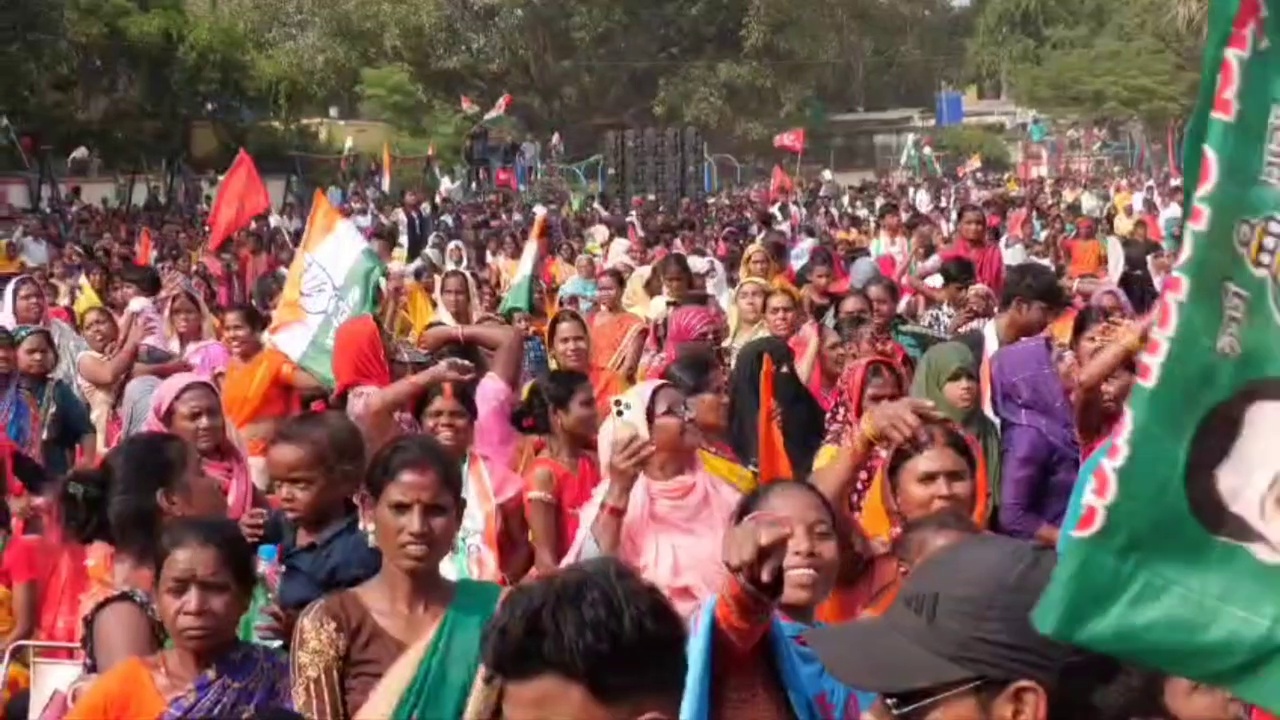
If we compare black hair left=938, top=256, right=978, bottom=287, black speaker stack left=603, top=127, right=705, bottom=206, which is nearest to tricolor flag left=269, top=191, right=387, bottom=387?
black hair left=938, top=256, right=978, bottom=287

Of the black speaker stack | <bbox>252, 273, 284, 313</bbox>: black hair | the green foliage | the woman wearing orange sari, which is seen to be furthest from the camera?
the green foliage

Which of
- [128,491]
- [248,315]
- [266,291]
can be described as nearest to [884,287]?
[248,315]

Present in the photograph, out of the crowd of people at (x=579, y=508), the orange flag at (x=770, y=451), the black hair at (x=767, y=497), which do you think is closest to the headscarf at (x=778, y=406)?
the crowd of people at (x=579, y=508)

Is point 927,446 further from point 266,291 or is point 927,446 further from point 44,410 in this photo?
point 266,291

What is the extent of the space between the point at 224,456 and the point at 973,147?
54.8 meters

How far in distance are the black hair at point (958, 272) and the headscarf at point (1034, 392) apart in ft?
12.1

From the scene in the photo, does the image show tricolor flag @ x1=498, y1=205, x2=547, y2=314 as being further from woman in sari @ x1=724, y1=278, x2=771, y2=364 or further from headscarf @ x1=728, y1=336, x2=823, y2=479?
headscarf @ x1=728, y1=336, x2=823, y2=479

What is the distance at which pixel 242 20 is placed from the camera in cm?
4853

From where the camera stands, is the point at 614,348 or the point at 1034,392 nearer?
the point at 1034,392

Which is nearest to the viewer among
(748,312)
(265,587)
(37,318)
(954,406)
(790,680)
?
(790,680)

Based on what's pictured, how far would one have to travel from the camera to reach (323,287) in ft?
31.5

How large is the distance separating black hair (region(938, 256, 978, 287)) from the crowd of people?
3 cm

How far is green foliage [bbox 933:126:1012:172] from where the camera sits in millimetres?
58906

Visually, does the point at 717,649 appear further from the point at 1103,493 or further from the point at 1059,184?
the point at 1059,184
